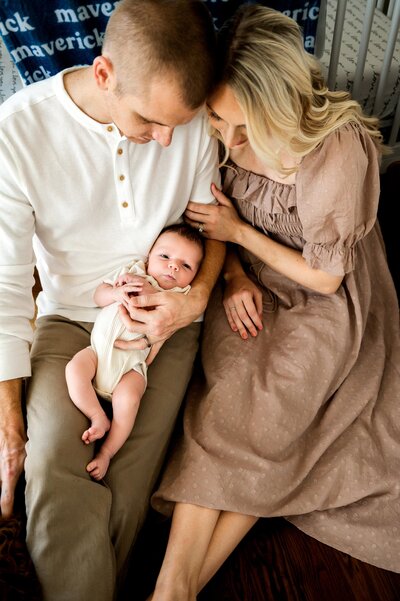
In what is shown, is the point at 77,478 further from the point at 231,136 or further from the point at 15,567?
A: the point at 231,136

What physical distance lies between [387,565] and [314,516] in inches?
8.2

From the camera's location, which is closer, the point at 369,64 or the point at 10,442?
the point at 10,442

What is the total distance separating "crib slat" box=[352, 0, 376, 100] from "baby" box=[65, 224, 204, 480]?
832 millimetres

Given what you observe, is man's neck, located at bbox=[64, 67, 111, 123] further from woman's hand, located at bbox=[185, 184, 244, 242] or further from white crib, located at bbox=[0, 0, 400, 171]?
white crib, located at bbox=[0, 0, 400, 171]

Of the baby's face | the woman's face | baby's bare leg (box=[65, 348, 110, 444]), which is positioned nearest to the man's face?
the woman's face

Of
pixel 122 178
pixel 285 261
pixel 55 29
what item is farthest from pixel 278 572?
pixel 55 29

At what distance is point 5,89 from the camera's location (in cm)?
172

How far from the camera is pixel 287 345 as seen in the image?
4.77 ft

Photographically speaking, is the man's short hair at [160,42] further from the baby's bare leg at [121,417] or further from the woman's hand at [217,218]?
the baby's bare leg at [121,417]

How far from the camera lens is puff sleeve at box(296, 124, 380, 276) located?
4.12 ft

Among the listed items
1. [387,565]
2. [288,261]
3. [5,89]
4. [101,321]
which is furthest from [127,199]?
[387,565]

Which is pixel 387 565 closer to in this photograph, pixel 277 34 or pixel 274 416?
pixel 274 416

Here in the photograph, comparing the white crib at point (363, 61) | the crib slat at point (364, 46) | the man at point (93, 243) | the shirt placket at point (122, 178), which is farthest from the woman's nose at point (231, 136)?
the crib slat at point (364, 46)

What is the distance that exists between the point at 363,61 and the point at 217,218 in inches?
30.3
